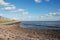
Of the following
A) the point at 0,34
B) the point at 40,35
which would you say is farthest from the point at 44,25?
the point at 0,34

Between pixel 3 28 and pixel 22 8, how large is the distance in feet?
1.55

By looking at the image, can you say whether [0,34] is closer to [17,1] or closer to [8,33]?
[8,33]

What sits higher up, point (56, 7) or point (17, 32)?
point (56, 7)

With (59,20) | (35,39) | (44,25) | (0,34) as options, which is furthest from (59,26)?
(0,34)

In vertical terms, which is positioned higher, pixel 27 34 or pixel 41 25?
pixel 41 25

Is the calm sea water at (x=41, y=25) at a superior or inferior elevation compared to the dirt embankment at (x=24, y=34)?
superior

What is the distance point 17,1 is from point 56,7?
681mm

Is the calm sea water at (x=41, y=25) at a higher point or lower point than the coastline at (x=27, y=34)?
higher

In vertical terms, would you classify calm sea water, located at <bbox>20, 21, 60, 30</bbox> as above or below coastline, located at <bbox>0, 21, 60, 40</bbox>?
above

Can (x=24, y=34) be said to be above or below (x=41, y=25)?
below

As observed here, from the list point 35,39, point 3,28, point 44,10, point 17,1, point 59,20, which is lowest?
point 35,39

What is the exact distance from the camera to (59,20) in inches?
83.7

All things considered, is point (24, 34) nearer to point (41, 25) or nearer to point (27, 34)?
point (27, 34)

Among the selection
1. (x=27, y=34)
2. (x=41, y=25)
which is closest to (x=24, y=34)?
(x=27, y=34)
